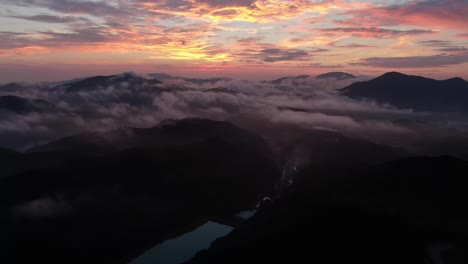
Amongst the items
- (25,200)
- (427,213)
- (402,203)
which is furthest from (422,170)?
(25,200)

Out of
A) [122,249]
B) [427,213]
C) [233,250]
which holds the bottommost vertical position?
[122,249]

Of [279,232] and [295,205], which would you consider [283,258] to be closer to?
[279,232]

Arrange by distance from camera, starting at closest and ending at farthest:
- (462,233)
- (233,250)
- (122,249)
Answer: (462,233), (233,250), (122,249)

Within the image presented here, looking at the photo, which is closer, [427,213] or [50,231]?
[427,213]

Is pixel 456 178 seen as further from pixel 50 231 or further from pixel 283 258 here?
pixel 50 231

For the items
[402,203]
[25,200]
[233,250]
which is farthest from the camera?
[25,200]

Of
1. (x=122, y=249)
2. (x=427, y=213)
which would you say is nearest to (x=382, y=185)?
(x=427, y=213)

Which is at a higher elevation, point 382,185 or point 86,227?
point 382,185
